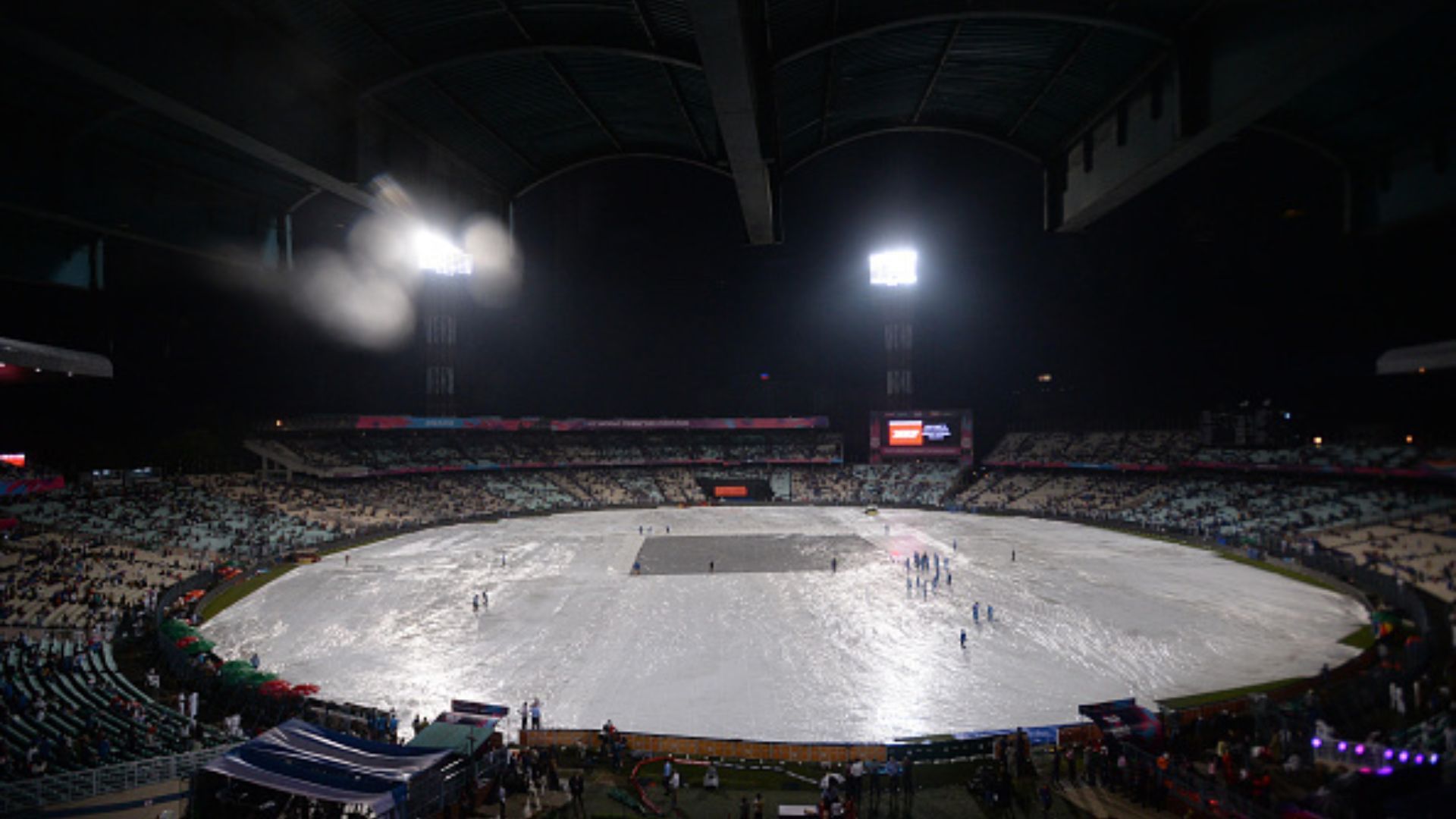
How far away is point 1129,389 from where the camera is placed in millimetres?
67500

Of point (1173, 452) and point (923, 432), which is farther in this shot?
point (923, 432)

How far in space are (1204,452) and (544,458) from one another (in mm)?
66846

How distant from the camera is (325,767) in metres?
10.5

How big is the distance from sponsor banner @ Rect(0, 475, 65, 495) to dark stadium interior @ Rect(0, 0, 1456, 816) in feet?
1.53

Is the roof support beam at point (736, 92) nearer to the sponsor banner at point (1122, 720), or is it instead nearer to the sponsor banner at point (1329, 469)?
the sponsor banner at point (1122, 720)

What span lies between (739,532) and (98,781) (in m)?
45.1

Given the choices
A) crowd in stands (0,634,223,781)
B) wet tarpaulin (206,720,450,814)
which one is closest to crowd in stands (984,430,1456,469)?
wet tarpaulin (206,720,450,814)

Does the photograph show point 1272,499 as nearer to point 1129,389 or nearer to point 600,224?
point 1129,389

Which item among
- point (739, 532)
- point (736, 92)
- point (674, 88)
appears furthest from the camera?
point (739, 532)

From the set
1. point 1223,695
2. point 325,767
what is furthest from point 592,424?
point 325,767

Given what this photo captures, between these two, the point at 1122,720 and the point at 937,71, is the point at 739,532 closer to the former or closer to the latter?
the point at 1122,720

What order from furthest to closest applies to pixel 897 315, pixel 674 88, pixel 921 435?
1. pixel 921 435
2. pixel 897 315
3. pixel 674 88

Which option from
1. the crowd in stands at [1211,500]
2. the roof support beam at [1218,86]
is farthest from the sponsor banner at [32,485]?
the crowd in stands at [1211,500]

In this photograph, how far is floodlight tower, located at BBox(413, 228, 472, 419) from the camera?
Result: 7669 cm
